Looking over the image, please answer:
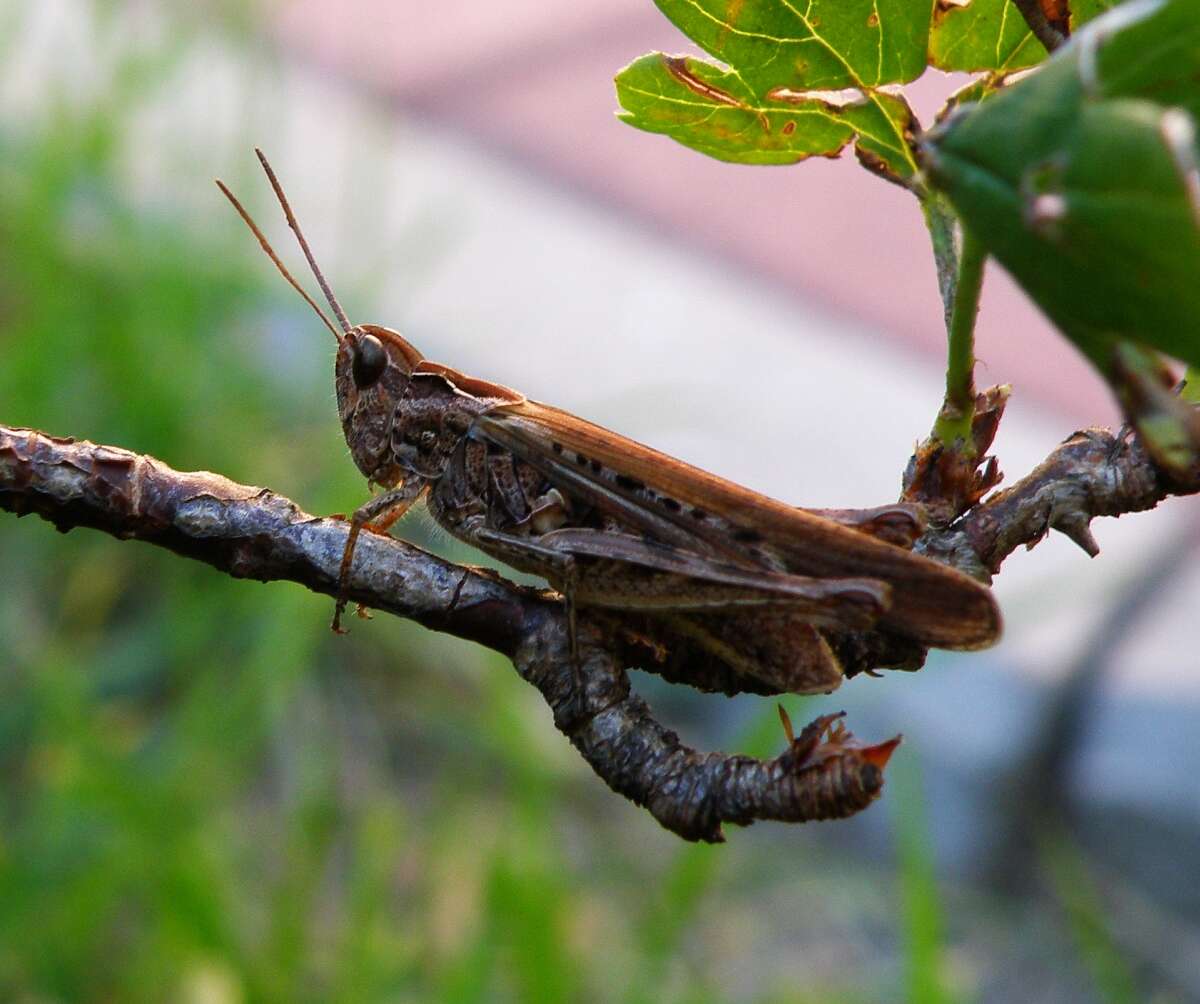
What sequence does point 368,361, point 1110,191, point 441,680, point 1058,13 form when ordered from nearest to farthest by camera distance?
1. point 1110,191
2. point 1058,13
3. point 368,361
4. point 441,680

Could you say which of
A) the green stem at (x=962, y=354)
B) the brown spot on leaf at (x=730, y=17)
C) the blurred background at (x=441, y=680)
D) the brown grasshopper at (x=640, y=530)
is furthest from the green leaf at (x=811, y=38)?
the blurred background at (x=441, y=680)

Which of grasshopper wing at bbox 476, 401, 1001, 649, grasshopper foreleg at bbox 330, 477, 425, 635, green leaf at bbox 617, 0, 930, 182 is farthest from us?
grasshopper foreleg at bbox 330, 477, 425, 635

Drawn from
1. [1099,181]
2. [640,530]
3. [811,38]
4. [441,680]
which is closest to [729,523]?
[640,530]

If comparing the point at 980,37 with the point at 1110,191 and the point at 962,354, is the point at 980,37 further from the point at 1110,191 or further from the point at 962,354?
the point at 1110,191

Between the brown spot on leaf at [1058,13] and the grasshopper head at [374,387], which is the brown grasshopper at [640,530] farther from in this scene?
the brown spot on leaf at [1058,13]

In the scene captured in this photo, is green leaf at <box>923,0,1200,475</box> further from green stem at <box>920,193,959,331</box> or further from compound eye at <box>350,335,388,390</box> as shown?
compound eye at <box>350,335,388,390</box>

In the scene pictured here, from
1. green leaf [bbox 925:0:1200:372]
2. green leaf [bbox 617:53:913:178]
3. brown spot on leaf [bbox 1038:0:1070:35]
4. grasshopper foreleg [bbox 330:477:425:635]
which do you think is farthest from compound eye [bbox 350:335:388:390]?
green leaf [bbox 925:0:1200:372]
